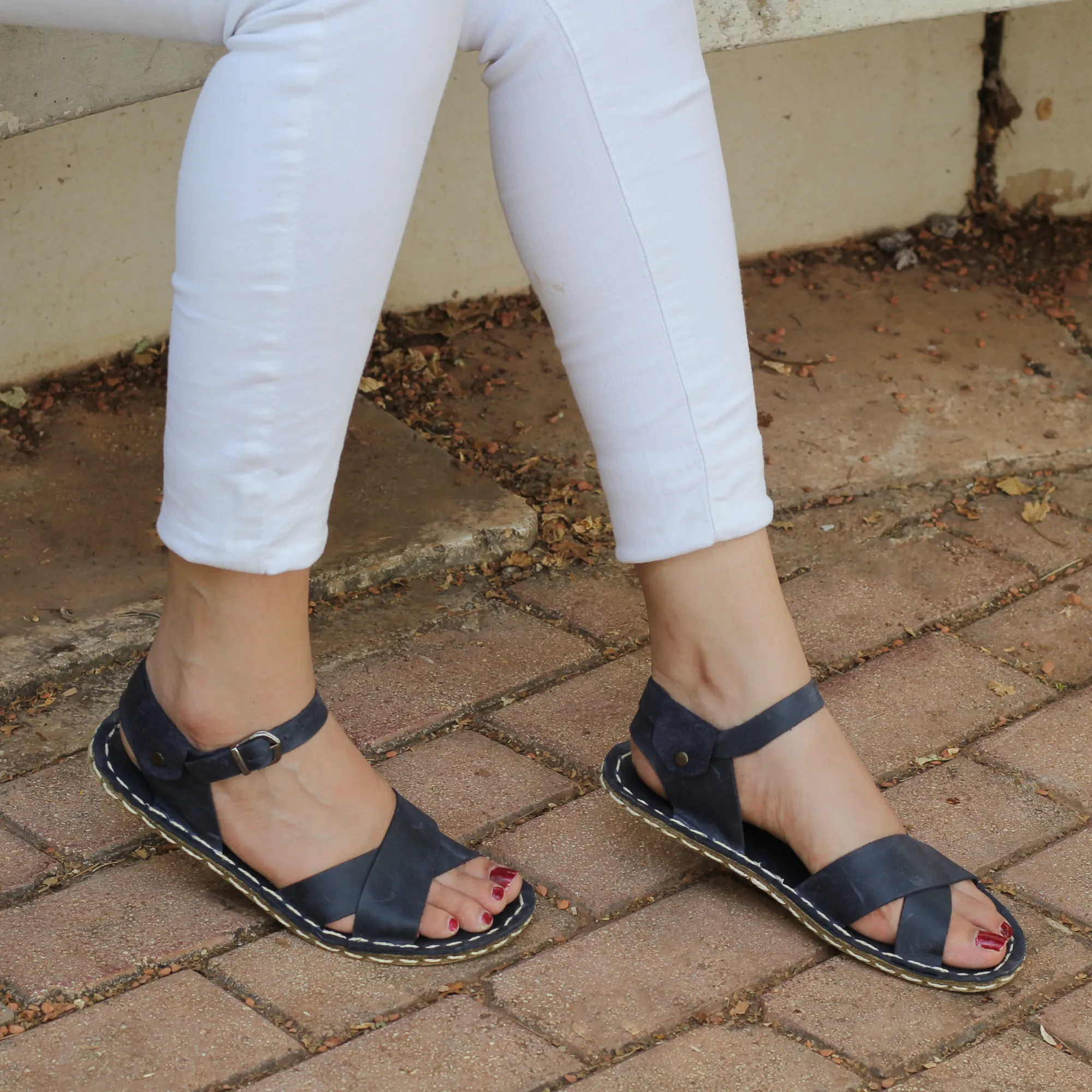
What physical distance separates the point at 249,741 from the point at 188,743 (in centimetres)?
6

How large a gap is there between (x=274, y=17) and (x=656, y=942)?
32.7 inches

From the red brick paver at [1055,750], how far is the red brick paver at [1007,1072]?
1.26 feet

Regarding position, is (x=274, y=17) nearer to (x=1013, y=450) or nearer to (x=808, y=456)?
(x=808, y=456)

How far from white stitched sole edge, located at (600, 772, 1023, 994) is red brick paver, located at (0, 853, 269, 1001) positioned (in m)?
0.36

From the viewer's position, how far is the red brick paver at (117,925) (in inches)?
51.6

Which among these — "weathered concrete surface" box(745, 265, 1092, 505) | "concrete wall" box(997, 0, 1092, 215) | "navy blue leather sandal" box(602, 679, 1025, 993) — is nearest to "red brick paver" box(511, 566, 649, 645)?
"weathered concrete surface" box(745, 265, 1092, 505)

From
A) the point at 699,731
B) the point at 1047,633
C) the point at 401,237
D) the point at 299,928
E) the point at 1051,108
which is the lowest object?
the point at 1047,633

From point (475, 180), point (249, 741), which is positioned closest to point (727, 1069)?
point (249, 741)

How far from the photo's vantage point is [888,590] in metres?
1.99

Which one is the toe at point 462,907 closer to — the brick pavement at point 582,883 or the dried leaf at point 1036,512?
the brick pavement at point 582,883

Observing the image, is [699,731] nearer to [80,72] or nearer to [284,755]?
[284,755]

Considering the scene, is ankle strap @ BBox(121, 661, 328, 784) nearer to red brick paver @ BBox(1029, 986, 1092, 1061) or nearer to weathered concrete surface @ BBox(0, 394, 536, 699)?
weathered concrete surface @ BBox(0, 394, 536, 699)

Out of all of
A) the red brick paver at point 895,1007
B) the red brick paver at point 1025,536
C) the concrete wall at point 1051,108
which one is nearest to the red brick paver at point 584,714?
the red brick paver at point 895,1007

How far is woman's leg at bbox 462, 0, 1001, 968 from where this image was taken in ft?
4.20
